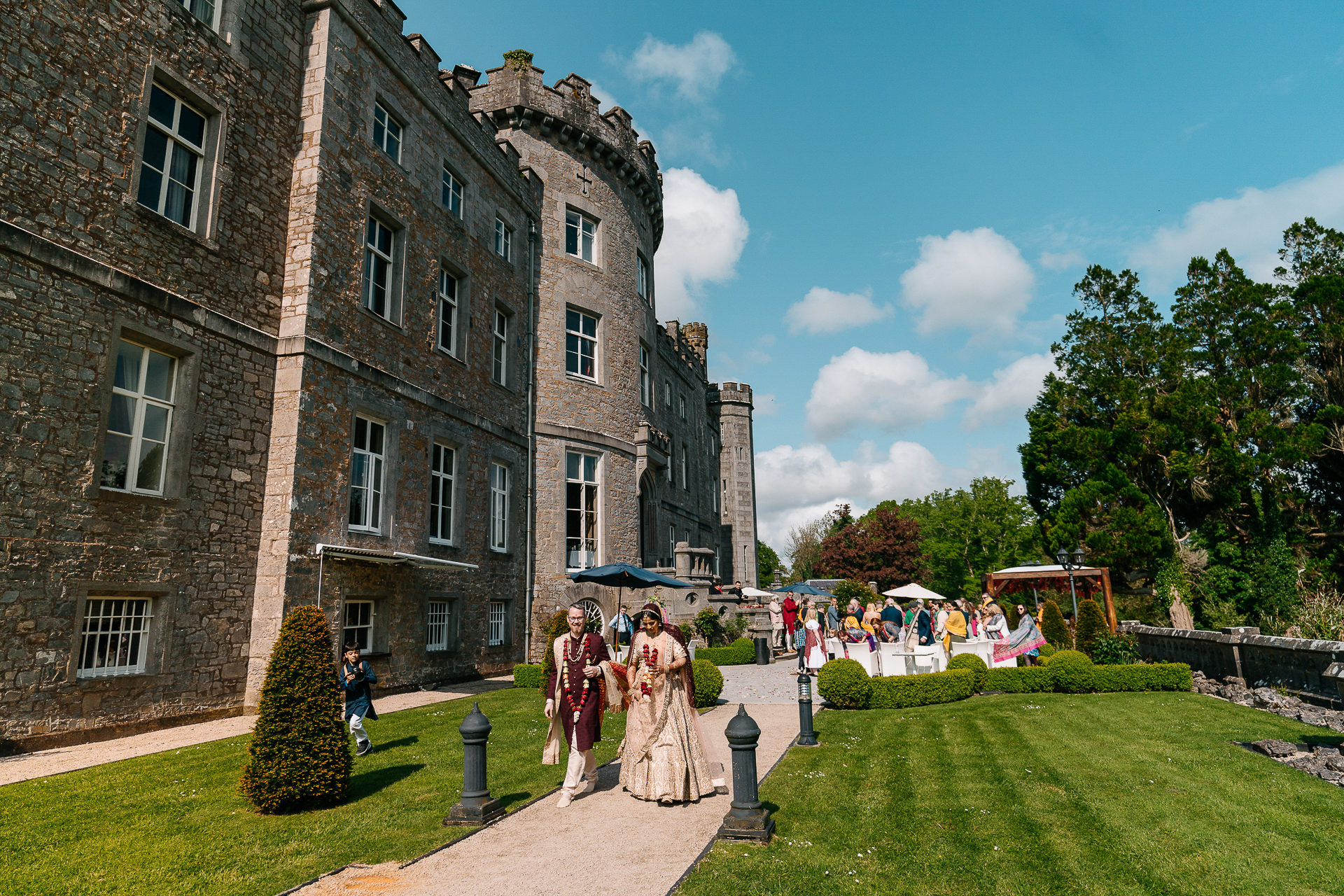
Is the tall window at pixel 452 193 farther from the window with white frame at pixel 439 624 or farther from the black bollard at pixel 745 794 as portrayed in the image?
the black bollard at pixel 745 794

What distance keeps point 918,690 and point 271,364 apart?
12.6 metres

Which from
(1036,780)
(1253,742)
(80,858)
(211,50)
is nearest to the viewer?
(80,858)

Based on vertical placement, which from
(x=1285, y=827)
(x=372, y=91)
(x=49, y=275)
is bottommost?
(x=1285, y=827)

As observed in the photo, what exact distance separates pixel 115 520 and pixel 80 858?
5.85 meters

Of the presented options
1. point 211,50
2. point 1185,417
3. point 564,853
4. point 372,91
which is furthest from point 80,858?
point 1185,417

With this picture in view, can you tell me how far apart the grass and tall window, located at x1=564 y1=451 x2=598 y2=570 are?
12282 millimetres

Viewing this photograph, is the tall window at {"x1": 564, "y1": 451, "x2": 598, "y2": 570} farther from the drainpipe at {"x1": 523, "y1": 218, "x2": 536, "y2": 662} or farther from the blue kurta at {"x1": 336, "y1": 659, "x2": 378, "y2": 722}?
the blue kurta at {"x1": 336, "y1": 659, "x2": 378, "y2": 722}

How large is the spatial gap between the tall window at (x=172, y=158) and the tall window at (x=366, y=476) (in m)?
4.60

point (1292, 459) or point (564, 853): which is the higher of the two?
point (1292, 459)

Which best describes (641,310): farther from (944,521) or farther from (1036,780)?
(944,521)

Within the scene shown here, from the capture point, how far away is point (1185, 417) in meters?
29.4

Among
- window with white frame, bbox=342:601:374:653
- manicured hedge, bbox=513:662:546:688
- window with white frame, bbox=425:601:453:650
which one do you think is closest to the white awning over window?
window with white frame, bbox=342:601:374:653

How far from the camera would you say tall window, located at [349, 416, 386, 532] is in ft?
46.0

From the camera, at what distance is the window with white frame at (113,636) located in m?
9.61
